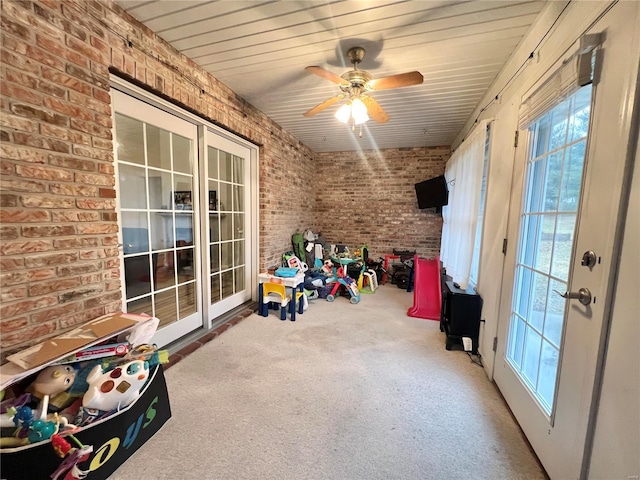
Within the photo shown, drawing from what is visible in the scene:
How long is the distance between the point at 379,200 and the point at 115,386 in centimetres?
501

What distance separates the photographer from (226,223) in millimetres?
3164

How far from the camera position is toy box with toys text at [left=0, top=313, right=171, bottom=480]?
107cm

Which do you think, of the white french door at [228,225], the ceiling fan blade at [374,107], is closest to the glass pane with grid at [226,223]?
the white french door at [228,225]

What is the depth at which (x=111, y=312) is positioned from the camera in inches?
69.6

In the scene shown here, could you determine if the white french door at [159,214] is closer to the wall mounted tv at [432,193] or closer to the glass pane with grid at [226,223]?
the glass pane with grid at [226,223]

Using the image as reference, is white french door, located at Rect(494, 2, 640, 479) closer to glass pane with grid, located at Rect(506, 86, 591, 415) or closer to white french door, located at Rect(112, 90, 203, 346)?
glass pane with grid, located at Rect(506, 86, 591, 415)

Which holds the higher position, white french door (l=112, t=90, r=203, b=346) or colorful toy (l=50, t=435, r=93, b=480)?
white french door (l=112, t=90, r=203, b=346)

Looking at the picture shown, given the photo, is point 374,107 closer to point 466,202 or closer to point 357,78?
point 357,78

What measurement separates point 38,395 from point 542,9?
3.69 metres

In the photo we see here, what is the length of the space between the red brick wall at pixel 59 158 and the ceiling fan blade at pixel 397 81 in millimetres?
1769

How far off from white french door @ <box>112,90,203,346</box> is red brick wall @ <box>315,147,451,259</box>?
3.44 metres

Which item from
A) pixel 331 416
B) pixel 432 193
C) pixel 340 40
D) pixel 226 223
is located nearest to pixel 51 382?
pixel 331 416

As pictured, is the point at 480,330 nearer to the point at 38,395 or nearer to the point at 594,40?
the point at 594,40

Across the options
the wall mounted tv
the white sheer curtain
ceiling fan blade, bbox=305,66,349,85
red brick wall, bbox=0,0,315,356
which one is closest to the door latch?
the white sheer curtain
